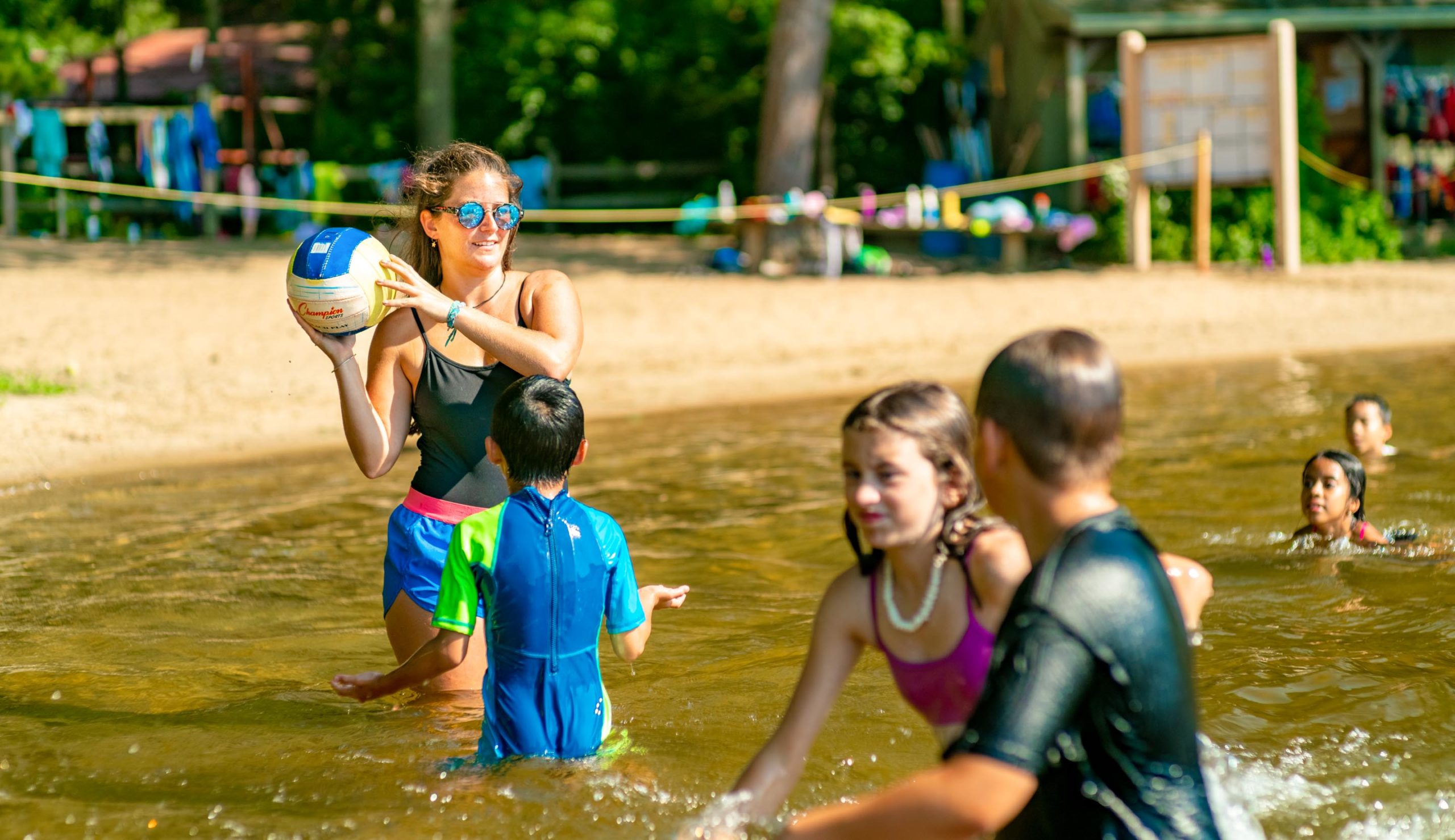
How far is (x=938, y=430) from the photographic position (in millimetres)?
2666

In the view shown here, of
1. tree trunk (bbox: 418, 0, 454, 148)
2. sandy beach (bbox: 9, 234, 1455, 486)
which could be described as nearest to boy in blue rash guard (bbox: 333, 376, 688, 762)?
sandy beach (bbox: 9, 234, 1455, 486)

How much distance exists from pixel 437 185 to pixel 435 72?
1776 cm

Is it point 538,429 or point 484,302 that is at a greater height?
point 484,302

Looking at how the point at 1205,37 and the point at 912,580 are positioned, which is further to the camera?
the point at 1205,37

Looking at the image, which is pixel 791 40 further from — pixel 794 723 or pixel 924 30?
pixel 794 723

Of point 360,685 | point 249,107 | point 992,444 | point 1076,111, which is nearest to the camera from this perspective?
point 992,444

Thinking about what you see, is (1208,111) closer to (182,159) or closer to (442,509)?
(182,159)

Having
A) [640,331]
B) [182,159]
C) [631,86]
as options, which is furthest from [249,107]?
[640,331]

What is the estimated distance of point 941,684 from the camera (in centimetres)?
277

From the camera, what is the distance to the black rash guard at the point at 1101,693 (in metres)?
2.25

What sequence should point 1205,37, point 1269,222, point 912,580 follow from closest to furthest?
point 912,580, point 1269,222, point 1205,37

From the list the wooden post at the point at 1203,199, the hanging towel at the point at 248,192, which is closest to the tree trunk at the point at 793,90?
the wooden post at the point at 1203,199

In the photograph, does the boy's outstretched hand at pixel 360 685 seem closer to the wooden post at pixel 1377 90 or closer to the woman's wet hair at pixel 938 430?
the woman's wet hair at pixel 938 430

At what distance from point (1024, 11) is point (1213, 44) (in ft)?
16.6
